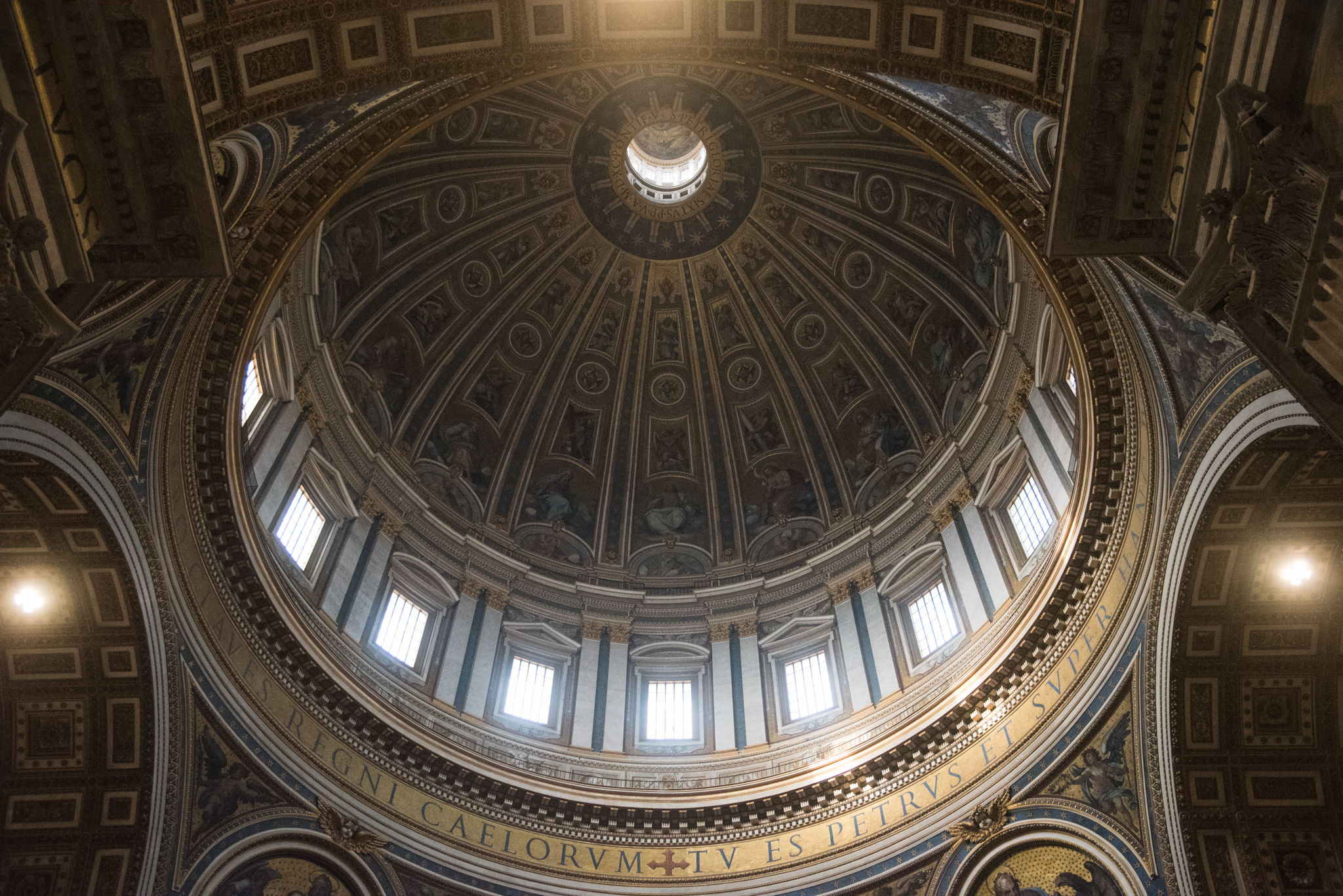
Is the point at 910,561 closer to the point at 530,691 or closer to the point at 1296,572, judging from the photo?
the point at 530,691

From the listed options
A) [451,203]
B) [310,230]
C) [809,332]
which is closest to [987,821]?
[310,230]

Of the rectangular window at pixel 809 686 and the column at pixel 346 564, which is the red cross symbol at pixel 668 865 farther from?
the column at pixel 346 564

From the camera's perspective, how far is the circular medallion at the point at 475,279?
31.5m

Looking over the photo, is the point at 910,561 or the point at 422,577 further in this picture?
the point at 422,577

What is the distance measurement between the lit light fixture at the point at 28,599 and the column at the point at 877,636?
15.7 m

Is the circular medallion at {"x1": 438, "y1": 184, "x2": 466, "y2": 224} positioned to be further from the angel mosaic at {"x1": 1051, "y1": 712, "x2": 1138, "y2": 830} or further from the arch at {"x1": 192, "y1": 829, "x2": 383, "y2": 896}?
the angel mosaic at {"x1": 1051, "y1": 712, "x2": 1138, "y2": 830}

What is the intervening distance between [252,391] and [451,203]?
11.7 metres

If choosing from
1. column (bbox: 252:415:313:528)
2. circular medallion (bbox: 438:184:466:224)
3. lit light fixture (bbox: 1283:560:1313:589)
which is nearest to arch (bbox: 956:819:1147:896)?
lit light fixture (bbox: 1283:560:1313:589)

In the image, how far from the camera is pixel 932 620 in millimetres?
23109

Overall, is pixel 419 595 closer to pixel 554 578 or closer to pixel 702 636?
pixel 554 578

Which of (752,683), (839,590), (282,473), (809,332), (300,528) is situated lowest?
(752,683)

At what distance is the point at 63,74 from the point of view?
30.6 feet

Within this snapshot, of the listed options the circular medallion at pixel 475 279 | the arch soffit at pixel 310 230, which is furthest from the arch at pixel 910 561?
the circular medallion at pixel 475 279

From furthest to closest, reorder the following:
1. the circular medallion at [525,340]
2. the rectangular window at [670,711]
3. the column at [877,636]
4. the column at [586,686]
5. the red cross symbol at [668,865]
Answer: the circular medallion at [525,340] < the rectangular window at [670,711] < the column at [586,686] < the column at [877,636] < the red cross symbol at [668,865]
